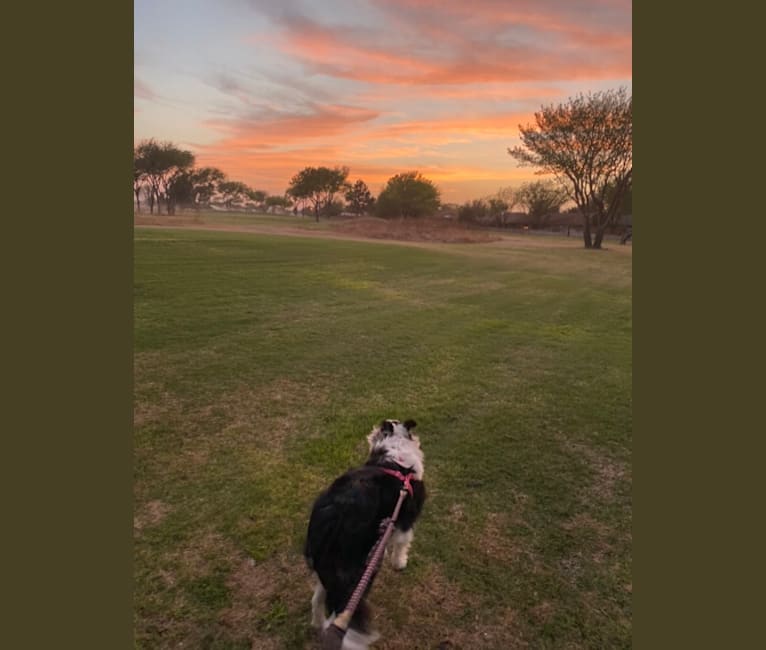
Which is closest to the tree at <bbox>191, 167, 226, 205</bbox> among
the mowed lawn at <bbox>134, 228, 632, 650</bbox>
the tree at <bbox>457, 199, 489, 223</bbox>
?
the tree at <bbox>457, 199, 489, 223</bbox>

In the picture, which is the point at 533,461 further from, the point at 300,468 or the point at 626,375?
the point at 626,375

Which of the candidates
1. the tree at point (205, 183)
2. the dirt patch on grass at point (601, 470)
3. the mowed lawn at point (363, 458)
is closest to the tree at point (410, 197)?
the tree at point (205, 183)

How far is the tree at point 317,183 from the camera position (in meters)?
70.2

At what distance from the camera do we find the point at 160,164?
57.1 metres

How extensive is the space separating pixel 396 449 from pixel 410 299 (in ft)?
31.7

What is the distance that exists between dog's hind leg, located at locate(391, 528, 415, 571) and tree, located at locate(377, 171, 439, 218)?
72129 millimetres

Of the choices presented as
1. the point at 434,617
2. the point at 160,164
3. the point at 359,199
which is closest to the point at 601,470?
the point at 434,617

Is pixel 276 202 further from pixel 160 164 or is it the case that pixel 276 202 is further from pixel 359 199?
pixel 160 164

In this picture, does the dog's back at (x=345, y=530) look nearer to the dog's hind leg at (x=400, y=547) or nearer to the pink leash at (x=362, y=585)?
the pink leash at (x=362, y=585)

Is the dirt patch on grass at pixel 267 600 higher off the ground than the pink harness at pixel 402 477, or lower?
lower

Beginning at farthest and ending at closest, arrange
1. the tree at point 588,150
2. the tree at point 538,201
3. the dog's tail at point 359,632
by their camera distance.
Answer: the tree at point 538,201, the tree at point 588,150, the dog's tail at point 359,632

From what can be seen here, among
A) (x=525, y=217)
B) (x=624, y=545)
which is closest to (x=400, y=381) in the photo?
(x=624, y=545)

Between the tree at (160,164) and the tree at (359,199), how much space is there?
93.8 ft

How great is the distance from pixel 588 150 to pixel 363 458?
4471 cm
